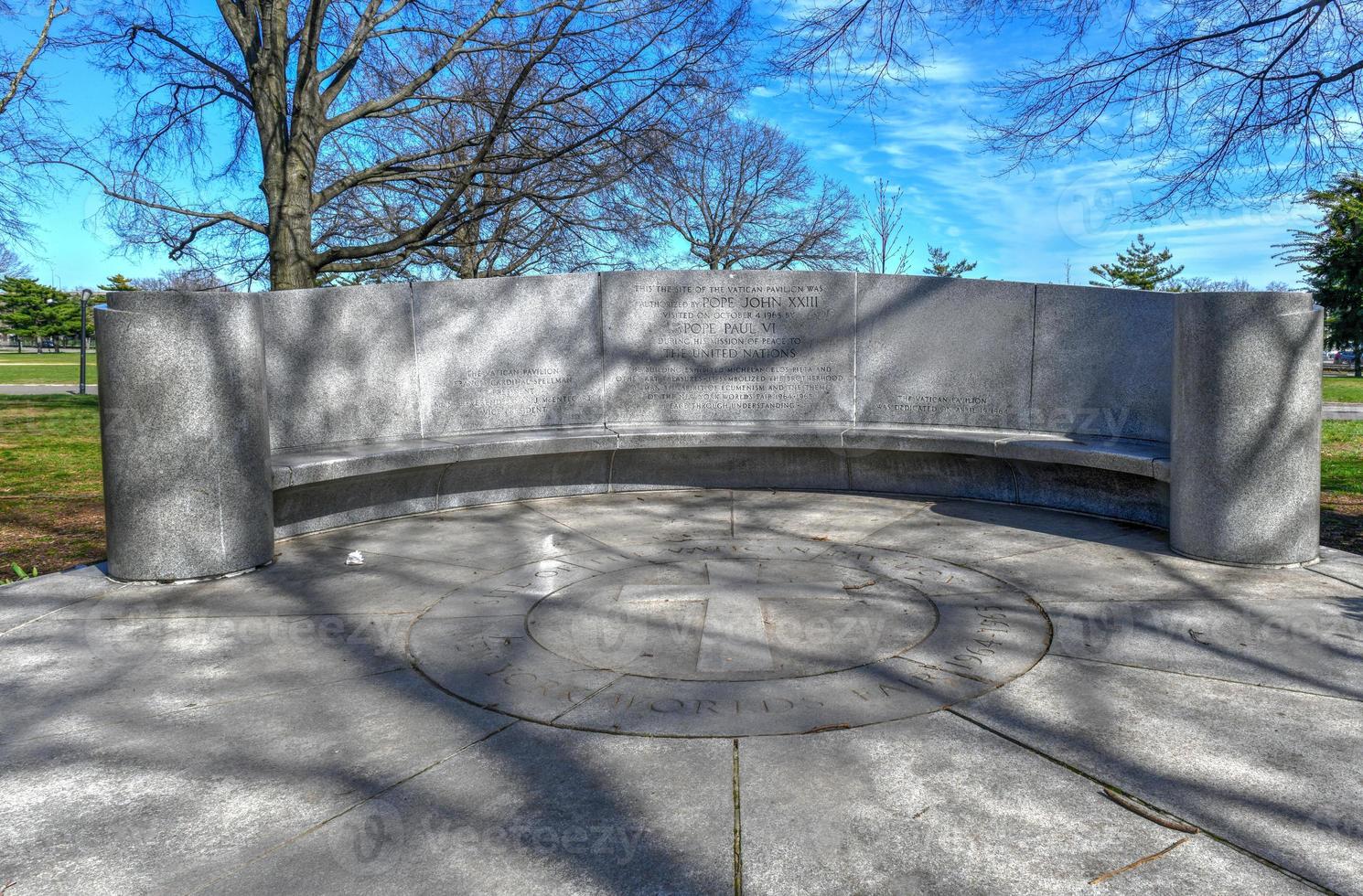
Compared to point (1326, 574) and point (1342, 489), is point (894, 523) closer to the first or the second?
point (1326, 574)

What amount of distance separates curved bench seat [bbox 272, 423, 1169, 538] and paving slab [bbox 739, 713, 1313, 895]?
13.1 feet

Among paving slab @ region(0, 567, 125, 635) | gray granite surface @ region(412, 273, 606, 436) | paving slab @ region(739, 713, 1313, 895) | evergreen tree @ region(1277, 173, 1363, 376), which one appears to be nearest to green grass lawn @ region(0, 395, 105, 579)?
paving slab @ region(0, 567, 125, 635)

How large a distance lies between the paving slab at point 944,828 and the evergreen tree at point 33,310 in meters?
107

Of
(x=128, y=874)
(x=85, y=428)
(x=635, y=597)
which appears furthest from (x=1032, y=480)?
(x=85, y=428)

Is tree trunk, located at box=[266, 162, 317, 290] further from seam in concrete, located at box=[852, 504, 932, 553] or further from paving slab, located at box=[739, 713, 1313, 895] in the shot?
paving slab, located at box=[739, 713, 1313, 895]

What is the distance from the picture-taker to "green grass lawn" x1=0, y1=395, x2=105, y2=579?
6.98 meters

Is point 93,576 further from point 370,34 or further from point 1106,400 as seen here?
point 370,34

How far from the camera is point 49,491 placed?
963 centimetres

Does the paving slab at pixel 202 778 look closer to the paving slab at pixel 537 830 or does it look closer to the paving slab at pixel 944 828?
the paving slab at pixel 537 830

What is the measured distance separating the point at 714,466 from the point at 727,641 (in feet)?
14.3

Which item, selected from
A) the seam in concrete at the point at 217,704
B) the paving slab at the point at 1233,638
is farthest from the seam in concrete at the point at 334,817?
the paving slab at the point at 1233,638

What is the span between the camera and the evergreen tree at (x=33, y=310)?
88.5m

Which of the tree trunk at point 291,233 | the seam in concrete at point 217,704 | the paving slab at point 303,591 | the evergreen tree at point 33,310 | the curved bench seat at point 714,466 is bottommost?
the seam in concrete at point 217,704

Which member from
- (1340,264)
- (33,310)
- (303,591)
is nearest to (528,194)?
(303,591)
